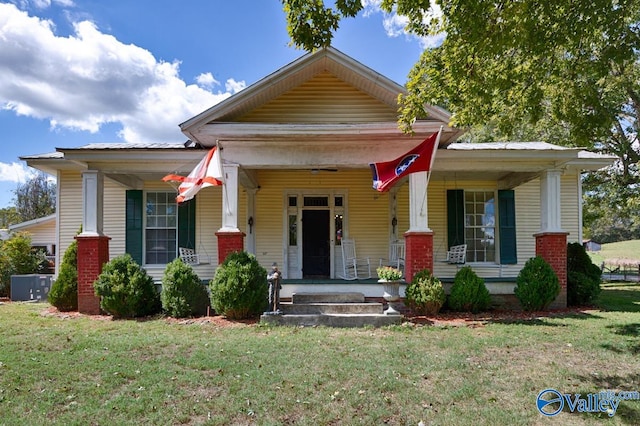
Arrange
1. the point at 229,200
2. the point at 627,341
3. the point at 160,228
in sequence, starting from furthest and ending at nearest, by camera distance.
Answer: the point at 160,228
the point at 229,200
the point at 627,341

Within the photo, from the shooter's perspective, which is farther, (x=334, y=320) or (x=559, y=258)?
(x=559, y=258)

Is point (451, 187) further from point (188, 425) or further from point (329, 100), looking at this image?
point (188, 425)

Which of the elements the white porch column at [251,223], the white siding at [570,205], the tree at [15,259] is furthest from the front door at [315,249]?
the tree at [15,259]

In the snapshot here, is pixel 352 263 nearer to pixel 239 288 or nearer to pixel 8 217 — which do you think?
pixel 239 288

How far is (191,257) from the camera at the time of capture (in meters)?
11.0

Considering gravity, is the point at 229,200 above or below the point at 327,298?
above

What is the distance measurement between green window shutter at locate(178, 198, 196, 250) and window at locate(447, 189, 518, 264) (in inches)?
279

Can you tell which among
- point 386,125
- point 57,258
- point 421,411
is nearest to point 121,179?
point 57,258

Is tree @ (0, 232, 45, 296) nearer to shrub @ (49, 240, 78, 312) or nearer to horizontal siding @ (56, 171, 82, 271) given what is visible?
horizontal siding @ (56, 171, 82, 271)

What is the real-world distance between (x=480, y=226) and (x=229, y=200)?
7.20m

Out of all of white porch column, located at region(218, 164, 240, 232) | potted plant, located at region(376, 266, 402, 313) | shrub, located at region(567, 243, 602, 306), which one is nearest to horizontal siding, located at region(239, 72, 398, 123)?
white porch column, located at region(218, 164, 240, 232)

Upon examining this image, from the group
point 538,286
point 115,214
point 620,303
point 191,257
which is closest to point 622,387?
point 538,286

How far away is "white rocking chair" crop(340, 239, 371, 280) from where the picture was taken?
11.0 metres

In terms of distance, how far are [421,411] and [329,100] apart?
23.7 ft
